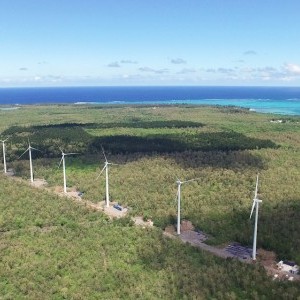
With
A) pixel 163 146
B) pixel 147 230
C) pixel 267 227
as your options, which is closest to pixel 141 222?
pixel 147 230

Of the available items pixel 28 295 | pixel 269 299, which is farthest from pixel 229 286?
pixel 28 295

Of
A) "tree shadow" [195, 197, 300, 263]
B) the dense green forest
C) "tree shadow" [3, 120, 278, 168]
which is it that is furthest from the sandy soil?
"tree shadow" [3, 120, 278, 168]

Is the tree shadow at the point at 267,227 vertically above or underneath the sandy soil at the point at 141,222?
above

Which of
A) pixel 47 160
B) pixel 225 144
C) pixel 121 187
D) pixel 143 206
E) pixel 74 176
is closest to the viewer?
pixel 143 206

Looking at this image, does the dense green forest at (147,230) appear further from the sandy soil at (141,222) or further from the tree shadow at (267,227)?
the sandy soil at (141,222)

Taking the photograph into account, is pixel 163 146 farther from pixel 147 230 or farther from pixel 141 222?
pixel 147 230

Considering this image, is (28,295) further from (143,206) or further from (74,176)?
(74,176)

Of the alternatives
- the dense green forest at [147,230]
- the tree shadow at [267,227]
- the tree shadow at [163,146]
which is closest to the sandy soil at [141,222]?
the dense green forest at [147,230]

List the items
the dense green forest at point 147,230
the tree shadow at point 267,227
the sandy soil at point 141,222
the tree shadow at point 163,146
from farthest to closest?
the tree shadow at point 163,146, the sandy soil at point 141,222, the tree shadow at point 267,227, the dense green forest at point 147,230

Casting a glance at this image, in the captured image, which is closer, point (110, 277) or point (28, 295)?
point (28, 295)
